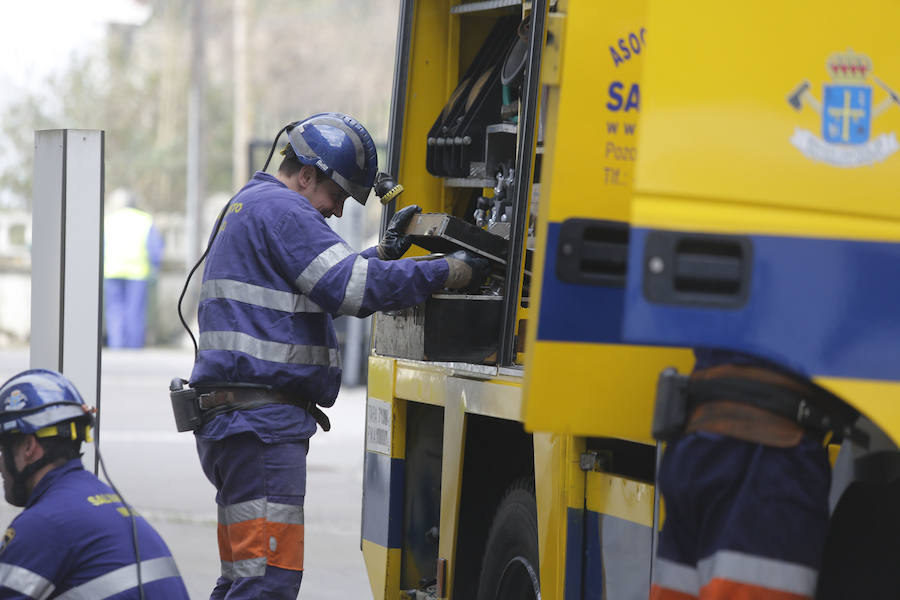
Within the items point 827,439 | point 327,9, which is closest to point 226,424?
point 827,439

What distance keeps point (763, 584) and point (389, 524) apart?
2.39 metres

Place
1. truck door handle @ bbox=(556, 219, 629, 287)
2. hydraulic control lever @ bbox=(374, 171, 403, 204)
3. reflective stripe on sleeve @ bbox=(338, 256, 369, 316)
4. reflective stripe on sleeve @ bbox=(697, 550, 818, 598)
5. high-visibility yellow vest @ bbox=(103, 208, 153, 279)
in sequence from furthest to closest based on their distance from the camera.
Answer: high-visibility yellow vest @ bbox=(103, 208, 153, 279) → hydraulic control lever @ bbox=(374, 171, 403, 204) → reflective stripe on sleeve @ bbox=(338, 256, 369, 316) → truck door handle @ bbox=(556, 219, 629, 287) → reflective stripe on sleeve @ bbox=(697, 550, 818, 598)

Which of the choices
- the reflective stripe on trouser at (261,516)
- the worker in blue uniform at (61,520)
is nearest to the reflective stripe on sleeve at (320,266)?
the reflective stripe on trouser at (261,516)

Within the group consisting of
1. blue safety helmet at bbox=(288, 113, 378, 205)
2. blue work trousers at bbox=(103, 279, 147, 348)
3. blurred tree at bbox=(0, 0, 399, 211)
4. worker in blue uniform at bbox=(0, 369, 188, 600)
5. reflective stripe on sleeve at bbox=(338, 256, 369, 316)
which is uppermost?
blurred tree at bbox=(0, 0, 399, 211)

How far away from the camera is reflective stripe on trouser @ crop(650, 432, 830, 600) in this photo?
2609mm

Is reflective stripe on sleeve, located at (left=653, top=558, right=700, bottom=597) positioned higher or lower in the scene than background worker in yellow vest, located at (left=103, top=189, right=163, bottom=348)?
higher

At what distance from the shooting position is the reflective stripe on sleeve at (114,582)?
10.8 feet

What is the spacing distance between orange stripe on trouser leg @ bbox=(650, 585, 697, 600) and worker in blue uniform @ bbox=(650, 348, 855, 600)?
0.07 m

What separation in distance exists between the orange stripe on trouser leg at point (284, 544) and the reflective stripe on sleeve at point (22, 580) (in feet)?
3.74

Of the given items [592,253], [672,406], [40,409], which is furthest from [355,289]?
[672,406]

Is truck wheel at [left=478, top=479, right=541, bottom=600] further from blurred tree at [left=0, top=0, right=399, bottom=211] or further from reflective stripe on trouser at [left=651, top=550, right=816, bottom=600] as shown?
blurred tree at [left=0, top=0, right=399, bottom=211]

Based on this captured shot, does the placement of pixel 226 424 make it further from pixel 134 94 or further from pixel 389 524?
pixel 134 94

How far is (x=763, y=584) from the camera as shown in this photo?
261 cm

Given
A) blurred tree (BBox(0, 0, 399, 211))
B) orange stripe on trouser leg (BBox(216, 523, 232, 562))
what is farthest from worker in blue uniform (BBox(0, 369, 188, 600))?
blurred tree (BBox(0, 0, 399, 211))
